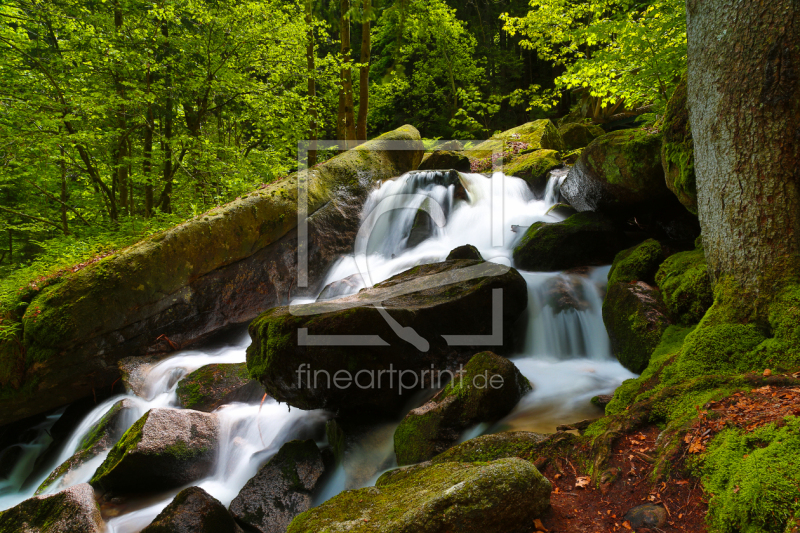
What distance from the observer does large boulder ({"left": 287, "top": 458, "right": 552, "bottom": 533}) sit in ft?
7.29

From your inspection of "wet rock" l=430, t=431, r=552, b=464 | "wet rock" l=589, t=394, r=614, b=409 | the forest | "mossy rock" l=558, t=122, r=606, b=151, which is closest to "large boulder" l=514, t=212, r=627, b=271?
the forest

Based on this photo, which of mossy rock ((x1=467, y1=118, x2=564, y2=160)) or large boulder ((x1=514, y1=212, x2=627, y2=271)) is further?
mossy rock ((x1=467, y1=118, x2=564, y2=160))

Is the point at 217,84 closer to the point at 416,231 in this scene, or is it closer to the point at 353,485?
the point at 416,231

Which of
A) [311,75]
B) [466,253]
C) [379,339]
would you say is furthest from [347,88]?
[379,339]

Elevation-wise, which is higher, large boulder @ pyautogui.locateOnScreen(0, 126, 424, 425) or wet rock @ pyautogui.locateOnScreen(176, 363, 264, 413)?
large boulder @ pyautogui.locateOnScreen(0, 126, 424, 425)

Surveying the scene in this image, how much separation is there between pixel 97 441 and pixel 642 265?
314 inches

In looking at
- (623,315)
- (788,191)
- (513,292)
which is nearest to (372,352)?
(513,292)

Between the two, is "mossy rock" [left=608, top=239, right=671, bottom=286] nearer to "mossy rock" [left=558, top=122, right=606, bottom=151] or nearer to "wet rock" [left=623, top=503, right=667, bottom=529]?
"wet rock" [left=623, top=503, right=667, bottom=529]

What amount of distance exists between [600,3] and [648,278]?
534 centimetres

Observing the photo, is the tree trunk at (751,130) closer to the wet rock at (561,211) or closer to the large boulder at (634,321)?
the large boulder at (634,321)

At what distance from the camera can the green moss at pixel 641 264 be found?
568cm

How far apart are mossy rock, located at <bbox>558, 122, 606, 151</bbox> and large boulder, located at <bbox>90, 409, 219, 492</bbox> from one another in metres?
14.2

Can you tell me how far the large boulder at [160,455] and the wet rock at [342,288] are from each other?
346 centimetres

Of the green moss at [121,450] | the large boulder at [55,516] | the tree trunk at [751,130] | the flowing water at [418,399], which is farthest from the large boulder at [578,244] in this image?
the large boulder at [55,516]
